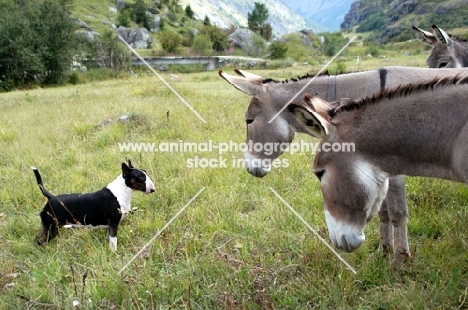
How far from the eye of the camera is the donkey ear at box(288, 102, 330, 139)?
79.0 inches

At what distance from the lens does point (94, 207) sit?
4203 millimetres

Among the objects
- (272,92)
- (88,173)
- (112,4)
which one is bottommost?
(112,4)

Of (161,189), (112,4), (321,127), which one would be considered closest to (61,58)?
(161,189)

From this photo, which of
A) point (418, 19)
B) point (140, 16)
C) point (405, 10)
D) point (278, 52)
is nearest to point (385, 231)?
point (278, 52)

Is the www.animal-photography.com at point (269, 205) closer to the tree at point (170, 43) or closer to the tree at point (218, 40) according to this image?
the tree at point (170, 43)

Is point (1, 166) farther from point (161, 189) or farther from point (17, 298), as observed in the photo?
point (17, 298)

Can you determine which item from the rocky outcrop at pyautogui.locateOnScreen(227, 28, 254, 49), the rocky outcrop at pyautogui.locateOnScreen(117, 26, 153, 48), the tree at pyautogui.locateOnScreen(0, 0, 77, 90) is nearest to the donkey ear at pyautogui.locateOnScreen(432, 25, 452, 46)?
the tree at pyautogui.locateOnScreen(0, 0, 77, 90)

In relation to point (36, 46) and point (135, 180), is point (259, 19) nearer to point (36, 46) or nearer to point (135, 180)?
point (36, 46)

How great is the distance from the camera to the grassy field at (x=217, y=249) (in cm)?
277

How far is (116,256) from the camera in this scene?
143 inches

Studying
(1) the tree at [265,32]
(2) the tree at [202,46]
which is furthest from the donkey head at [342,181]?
(1) the tree at [265,32]

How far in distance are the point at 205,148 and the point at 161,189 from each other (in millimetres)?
2014

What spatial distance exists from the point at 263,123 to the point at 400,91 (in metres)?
1.97

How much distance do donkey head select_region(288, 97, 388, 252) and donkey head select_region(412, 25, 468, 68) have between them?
15.3ft
